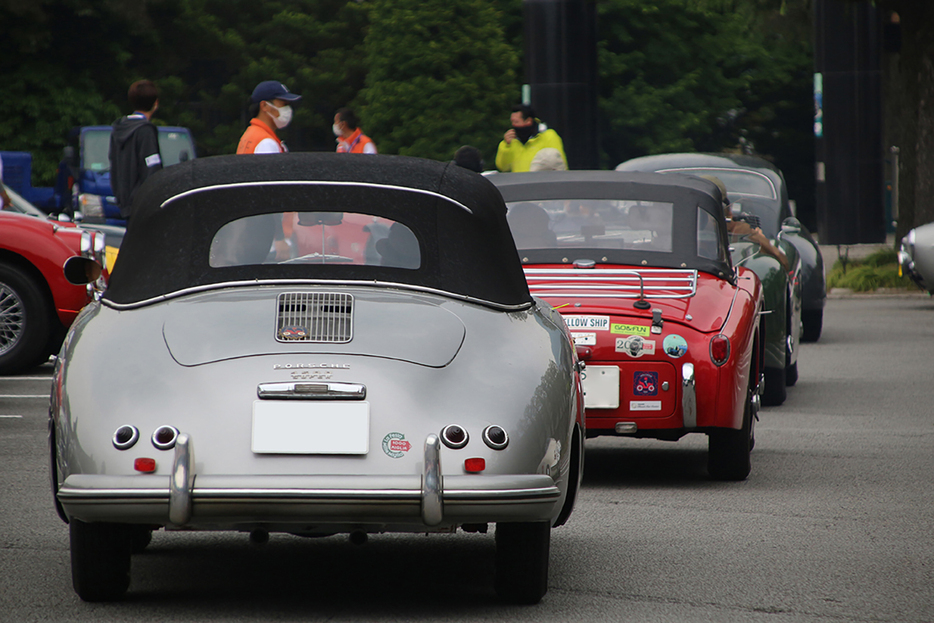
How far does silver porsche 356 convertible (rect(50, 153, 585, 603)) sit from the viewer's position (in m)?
4.32

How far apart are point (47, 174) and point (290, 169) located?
116 ft

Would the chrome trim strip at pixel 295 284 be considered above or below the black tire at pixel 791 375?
above

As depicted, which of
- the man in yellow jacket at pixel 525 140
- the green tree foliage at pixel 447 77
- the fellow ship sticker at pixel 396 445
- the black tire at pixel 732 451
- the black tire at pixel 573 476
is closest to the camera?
the fellow ship sticker at pixel 396 445

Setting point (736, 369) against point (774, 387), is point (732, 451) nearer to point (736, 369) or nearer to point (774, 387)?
point (736, 369)

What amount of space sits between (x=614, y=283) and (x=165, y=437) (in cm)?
364

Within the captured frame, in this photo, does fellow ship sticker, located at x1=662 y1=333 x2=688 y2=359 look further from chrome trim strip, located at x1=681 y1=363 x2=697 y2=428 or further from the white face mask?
the white face mask

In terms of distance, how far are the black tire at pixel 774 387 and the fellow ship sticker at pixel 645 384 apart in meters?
3.37

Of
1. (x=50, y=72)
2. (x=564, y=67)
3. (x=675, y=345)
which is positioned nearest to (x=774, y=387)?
(x=675, y=345)

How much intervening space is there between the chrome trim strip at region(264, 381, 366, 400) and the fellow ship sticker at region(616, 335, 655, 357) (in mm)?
2894

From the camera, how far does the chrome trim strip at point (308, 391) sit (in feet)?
14.4

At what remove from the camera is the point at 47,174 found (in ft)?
128

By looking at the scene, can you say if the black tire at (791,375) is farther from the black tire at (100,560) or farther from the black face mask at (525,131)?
the black tire at (100,560)

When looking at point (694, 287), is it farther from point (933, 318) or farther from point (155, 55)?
point (155, 55)

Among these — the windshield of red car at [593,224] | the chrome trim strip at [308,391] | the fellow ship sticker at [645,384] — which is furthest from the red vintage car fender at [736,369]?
the chrome trim strip at [308,391]
